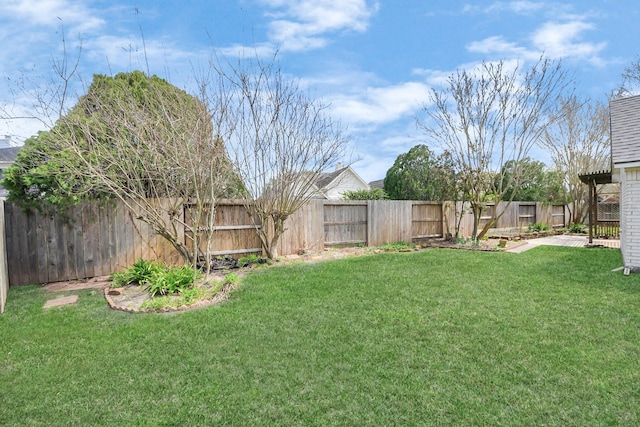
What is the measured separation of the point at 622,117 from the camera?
8.36 m

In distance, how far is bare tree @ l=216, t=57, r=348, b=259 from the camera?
732 cm

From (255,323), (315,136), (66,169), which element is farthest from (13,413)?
(315,136)

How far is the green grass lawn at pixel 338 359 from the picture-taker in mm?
2275

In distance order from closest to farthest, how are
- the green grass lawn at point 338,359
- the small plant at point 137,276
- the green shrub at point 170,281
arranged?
1. the green grass lawn at point 338,359
2. the green shrub at point 170,281
3. the small plant at point 137,276

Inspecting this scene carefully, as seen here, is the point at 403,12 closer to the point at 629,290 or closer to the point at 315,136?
the point at 315,136

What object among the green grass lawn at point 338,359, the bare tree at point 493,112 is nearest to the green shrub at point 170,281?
the green grass lawn at point 338,359

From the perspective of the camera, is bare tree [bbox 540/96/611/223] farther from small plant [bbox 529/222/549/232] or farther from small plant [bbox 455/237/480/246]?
small plant [bbox 455/237/480/246]

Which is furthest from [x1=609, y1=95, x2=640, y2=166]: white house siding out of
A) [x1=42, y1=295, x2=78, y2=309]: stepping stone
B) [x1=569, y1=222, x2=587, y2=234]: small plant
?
[x1=42, y1=295, x2=78, y2=309]: stepping stone

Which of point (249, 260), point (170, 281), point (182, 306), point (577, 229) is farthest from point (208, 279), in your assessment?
point (577, 229)

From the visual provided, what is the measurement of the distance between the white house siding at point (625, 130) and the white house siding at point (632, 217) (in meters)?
0.31

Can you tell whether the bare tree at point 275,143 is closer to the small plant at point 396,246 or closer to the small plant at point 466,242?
the small plant at point 396,246

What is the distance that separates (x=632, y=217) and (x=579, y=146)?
13070 millimetres

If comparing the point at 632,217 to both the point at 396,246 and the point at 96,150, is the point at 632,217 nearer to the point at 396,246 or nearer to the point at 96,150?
the point at 396,246

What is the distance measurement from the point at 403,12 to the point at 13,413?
8.82 metres
